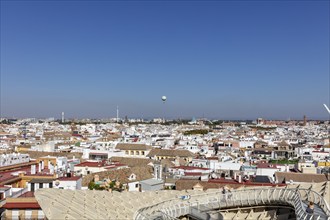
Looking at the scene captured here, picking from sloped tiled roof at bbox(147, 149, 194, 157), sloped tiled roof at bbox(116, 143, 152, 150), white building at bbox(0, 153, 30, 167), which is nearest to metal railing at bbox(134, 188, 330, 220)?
white building at bbox(0, 153, 30, 167)

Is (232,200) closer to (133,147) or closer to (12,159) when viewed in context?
(12,159)

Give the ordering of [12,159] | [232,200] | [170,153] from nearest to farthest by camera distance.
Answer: [232,200], [12,159], [170,153]

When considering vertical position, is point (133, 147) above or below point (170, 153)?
above

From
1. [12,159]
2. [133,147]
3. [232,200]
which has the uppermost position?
[232,200]

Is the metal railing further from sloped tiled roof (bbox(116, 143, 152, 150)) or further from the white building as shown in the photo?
sloped tiled roof (bbox(116, 143, 152, 150))

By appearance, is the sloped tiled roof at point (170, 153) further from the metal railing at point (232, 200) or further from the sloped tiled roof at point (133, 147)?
the metal railing at point (232, 200)

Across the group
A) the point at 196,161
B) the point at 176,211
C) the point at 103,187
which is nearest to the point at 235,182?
the point at 103,187

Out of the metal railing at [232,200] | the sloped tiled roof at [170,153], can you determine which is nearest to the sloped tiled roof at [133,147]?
the sloped tiled roof at [170,153]

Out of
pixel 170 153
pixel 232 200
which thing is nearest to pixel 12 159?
pixel 170 153

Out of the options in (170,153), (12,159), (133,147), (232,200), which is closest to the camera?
(232,200)
